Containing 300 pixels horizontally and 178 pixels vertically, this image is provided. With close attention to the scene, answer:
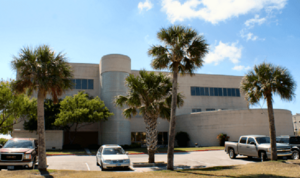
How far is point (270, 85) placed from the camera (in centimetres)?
1655

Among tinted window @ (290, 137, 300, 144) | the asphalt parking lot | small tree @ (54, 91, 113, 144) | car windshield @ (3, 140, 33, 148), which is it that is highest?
small tree @ (54, 91, 113, 144)

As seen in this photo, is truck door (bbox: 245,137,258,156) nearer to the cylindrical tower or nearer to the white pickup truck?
the white pickup truck

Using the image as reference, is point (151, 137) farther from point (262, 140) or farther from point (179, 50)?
point (262, 140)

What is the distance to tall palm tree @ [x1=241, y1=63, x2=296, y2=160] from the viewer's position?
1648 cm

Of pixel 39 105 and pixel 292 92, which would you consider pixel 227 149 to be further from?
pixel 39 105

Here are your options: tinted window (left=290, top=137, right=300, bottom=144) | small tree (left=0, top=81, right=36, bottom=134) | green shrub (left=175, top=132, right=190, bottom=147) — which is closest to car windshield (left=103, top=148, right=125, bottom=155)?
tinted window (left=290, top=137, right=300, bottom=144)

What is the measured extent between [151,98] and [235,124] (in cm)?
1909

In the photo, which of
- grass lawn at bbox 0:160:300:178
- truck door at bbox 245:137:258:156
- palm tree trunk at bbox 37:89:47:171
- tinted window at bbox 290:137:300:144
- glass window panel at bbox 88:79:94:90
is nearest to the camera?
grass lawn at bbox 0:160:300:178

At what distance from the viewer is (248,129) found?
103 ft

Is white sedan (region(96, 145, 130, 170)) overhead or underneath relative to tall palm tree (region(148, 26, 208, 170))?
underneath

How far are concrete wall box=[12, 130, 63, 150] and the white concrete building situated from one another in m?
1.68

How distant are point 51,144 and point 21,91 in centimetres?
1928

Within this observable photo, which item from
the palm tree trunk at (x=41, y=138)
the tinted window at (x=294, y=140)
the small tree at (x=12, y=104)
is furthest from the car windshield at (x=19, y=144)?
the tinted window at (x=294, y=140)

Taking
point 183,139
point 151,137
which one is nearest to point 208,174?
point 151,137
